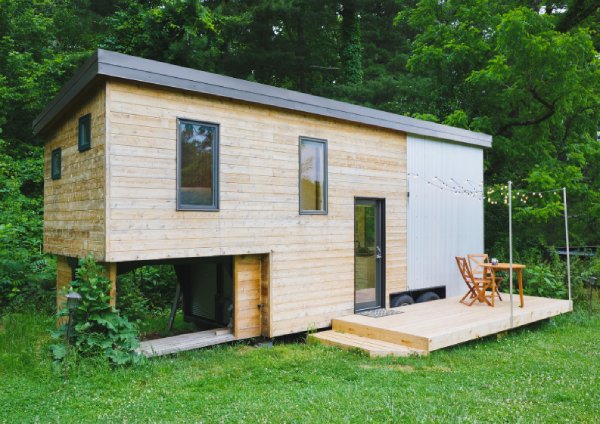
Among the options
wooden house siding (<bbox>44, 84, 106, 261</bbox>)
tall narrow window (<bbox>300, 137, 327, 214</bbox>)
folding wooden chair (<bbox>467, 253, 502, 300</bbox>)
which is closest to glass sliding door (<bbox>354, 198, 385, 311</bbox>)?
tall narrow window (<bbox>300, 137, 327, 214</bbox>)

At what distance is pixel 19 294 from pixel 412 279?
7516mm

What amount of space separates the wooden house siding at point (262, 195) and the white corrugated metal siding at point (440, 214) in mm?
325

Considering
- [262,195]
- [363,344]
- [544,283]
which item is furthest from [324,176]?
[544,283]

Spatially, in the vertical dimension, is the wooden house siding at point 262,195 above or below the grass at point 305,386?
above

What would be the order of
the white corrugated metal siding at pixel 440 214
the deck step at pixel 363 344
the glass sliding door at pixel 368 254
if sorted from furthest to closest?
the white corrugated metal siding at pixel 440 214, the glass sliding door at pixel 368 254, the deck step at pixel 363 344

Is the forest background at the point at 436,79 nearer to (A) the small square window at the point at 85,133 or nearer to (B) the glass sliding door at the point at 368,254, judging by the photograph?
(B) the glass sliding door at the point at 368,254

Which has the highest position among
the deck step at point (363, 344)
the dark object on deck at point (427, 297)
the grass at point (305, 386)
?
the dark object on deck at point (427, 297)

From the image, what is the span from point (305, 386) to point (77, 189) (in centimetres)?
388

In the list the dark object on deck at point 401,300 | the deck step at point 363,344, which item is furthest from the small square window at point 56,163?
the dark object on deck at point 401,300

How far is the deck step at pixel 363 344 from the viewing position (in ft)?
21.2

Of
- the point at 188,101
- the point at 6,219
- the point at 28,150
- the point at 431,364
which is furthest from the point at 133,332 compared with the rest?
the point at 28,150

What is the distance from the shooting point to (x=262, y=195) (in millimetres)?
7047

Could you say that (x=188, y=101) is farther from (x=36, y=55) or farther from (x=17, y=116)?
(x=36, y=55)

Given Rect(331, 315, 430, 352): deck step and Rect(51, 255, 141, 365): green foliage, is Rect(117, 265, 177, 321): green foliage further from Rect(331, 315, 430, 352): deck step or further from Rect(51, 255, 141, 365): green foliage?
Rect(331, 315, 430, 352): deck step
